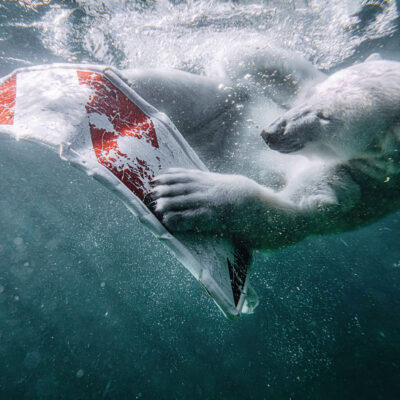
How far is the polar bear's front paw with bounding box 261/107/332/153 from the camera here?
1.15 m

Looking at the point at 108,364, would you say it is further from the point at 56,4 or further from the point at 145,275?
the point at 56,4

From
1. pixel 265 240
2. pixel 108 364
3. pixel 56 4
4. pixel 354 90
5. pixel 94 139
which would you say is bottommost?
pixel 108 364

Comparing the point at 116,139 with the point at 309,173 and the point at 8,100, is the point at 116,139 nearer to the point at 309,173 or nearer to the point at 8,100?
the point at 8,100

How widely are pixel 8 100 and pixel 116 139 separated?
51cm

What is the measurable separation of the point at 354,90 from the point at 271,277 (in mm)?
11575

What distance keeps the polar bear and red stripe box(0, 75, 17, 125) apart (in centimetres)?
59

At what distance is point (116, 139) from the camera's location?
0.85 metres

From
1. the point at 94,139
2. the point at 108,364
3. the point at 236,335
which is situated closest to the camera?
the point at 94,139

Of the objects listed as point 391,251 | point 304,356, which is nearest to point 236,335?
point 304,356

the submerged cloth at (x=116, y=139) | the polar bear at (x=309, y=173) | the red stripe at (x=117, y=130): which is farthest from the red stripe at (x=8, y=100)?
the polar bear at (x=309, y=173)

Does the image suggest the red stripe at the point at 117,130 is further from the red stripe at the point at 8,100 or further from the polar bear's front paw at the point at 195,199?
the red stripe at the point at 8,100

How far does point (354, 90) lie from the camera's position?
1127mm

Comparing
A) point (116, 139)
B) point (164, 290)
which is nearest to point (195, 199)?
point (116, 139)

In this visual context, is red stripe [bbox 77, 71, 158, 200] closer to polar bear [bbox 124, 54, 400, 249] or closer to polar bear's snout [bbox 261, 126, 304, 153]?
polar bear [bbox 124, 54, 400, 249]
